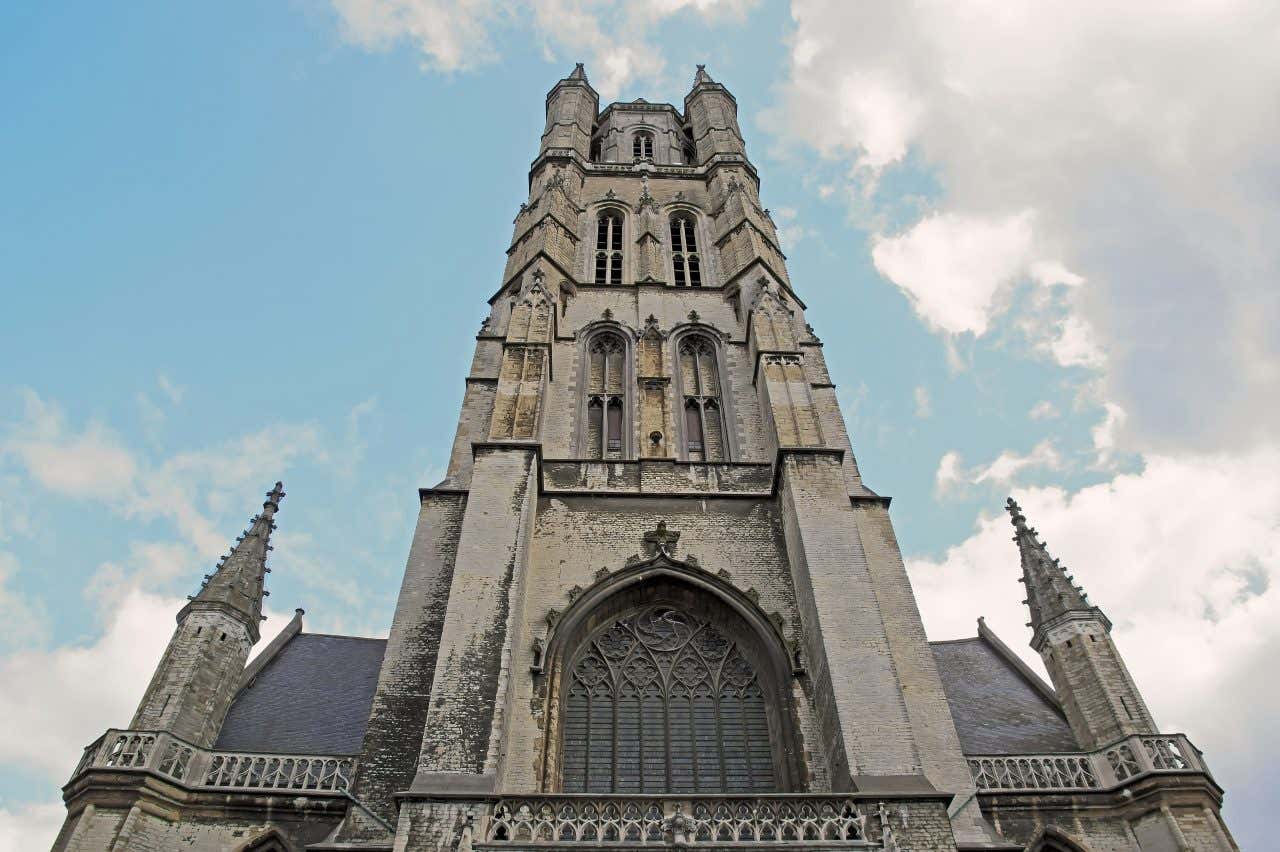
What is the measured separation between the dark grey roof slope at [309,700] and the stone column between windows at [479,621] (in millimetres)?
3201

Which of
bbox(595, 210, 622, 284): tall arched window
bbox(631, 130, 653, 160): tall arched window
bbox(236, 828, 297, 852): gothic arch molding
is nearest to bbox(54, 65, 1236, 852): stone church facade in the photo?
bbox(236, 828, 297, 852): gothic arch molding

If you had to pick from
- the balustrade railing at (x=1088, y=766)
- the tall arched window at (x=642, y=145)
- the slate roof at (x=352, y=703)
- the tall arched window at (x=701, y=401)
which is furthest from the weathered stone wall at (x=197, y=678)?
the tall arched window at (x=642, y=145)

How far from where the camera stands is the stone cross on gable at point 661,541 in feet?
46.1

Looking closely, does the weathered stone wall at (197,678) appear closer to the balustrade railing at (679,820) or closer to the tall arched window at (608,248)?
the balustrade railing at (679,820)

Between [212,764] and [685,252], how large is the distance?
16.4m

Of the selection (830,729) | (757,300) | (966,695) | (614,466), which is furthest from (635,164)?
(830,729)

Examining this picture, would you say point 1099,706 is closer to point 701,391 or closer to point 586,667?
point 586,667

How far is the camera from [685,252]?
78.2ft

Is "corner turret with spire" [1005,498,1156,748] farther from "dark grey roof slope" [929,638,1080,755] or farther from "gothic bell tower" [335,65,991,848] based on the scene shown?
"gothic bell tower" [335,65,991,848]

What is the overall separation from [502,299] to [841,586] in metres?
12.4

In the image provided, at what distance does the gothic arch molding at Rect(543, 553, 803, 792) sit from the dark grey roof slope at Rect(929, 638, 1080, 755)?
3305 millimetres

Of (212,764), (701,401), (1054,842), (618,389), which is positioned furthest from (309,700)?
(1054,842)

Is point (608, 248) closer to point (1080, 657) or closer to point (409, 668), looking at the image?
point (409, 668)

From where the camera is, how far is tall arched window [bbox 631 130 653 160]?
30492 millimetres
